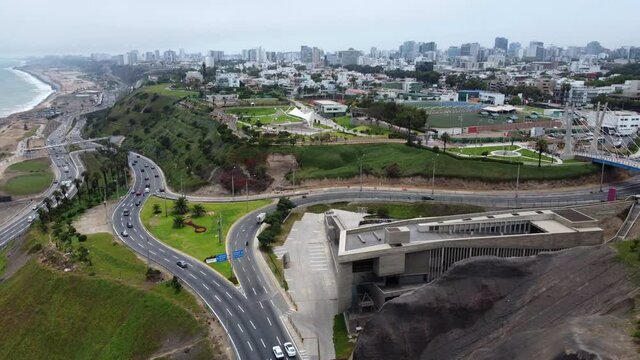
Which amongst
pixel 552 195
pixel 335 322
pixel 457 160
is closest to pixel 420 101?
pixel 457 160

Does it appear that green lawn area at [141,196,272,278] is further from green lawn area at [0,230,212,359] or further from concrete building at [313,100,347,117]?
concrete building at [313,100,347,117]

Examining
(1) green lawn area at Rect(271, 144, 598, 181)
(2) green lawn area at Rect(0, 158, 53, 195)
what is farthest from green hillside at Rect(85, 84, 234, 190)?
(2) green lawn area at Rect(0, 158, 53, 195)

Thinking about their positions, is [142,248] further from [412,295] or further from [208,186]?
[412,295]

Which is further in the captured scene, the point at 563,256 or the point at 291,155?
the point at 291,155

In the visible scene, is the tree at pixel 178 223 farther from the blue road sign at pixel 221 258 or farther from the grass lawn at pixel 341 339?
the grass lawn at pixel 341 339

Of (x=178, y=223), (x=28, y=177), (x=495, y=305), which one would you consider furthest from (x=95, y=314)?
(x=28, y=177)

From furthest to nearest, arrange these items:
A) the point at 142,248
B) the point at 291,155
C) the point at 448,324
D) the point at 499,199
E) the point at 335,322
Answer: the point at 291,155
the point at 499,199
the point at 142,248
the point at 335,322
the point at 448,324

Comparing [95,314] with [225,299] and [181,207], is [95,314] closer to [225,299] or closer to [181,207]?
[225,299]
